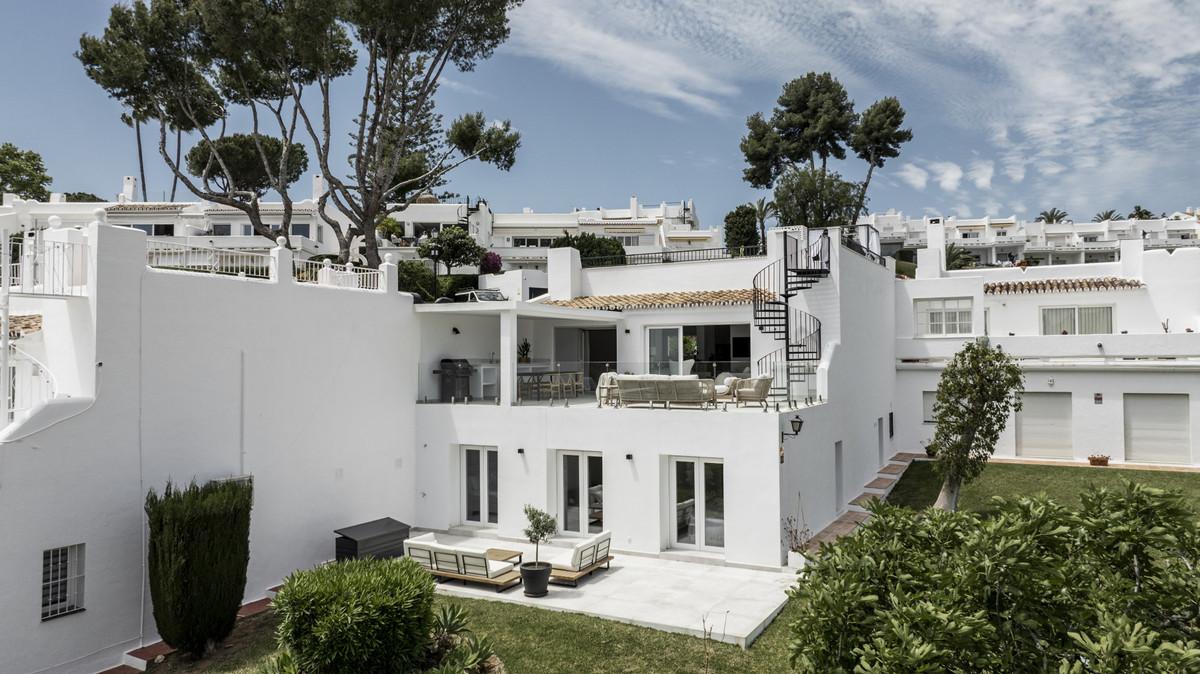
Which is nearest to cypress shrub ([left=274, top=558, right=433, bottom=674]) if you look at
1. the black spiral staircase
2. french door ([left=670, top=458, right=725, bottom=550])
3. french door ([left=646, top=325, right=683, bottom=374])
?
french door ([left=670, top=458, right=725, bottom=550])

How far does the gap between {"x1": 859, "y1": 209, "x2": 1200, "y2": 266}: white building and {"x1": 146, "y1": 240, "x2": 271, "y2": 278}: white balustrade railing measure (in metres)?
59.4

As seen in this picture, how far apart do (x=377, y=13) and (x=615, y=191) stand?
1808 inches

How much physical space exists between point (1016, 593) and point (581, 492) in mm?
11878

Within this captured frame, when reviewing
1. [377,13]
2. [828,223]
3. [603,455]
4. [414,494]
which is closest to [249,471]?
[414,494]

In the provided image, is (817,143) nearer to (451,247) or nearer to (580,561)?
(451,247)

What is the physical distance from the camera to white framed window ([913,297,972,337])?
84.3 feet

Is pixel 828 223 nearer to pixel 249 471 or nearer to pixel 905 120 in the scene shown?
pixel 905 120

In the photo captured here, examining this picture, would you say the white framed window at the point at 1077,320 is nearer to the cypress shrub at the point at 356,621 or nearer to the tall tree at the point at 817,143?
the tall tree at the point at 817,143

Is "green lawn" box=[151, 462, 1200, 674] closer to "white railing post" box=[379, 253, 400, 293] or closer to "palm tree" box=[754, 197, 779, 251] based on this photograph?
"white railing post" box=[379, 253, 400, 293]

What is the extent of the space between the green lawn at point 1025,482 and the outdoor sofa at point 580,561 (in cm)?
898

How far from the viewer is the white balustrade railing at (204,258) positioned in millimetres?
12812

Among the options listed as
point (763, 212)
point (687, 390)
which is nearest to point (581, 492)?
point (687, 390)

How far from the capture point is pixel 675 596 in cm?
1212

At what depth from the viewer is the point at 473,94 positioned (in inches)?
1230
